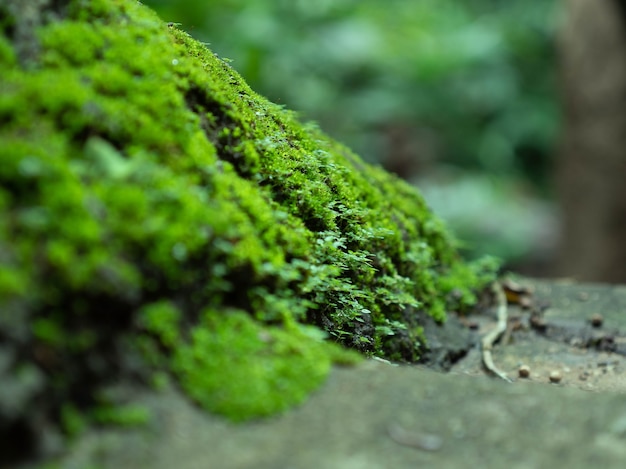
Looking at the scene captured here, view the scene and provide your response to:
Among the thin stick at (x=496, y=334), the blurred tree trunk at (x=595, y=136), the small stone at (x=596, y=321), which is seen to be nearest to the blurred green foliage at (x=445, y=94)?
the blurred tree trunk at (x=595, y=136)

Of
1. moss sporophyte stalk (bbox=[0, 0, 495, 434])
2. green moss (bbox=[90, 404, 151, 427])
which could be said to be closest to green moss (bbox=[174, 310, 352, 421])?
moss sporophyte stalk (bbox=[0, 0, 495, 434])

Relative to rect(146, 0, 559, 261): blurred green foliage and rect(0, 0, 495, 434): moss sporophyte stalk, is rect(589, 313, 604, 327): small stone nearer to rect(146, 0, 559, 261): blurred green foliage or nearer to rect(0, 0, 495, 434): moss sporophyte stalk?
rect(0, 0, 495, 434): moss sporophyte stalk

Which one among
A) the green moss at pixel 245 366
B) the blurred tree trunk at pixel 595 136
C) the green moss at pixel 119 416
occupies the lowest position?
the green moss at pixel 119 416

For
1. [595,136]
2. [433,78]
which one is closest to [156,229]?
[595,136]

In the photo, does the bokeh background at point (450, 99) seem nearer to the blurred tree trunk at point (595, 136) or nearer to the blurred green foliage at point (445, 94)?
the blurred green foliage at point (445, 94)

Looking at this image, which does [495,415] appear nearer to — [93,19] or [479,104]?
[93,19]

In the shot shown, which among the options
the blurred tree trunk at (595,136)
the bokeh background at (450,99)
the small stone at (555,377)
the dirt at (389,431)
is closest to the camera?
the dirt at (389,431)
